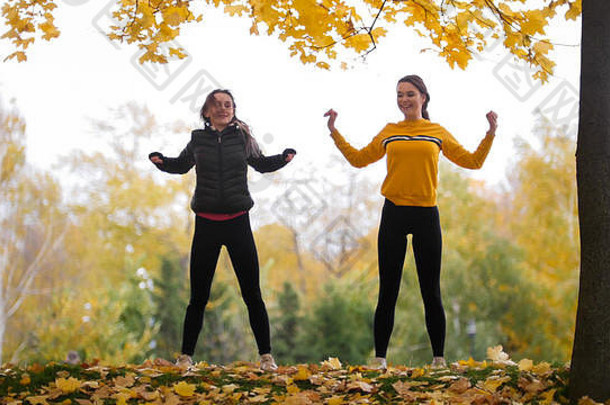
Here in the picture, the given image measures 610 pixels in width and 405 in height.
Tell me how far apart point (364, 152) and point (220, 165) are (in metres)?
1.03

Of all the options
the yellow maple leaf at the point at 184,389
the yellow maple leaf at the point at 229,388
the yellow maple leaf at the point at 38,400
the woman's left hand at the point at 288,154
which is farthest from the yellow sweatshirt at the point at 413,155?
the yellow maple leaf at the point at 38,400

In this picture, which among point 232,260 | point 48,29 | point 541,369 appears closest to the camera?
point 541,369

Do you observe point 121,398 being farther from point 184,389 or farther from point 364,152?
point 364,152

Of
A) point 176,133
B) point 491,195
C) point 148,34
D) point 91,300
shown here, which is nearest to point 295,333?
point 91,300

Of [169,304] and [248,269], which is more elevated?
[248,269]

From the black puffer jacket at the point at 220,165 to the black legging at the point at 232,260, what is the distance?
0.12 meters

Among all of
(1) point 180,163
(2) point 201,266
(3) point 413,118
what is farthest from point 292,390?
(3) point 413,118

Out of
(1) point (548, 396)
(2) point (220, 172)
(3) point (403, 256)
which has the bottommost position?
(1) point (548, 396)

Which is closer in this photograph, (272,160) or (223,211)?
(223,211)

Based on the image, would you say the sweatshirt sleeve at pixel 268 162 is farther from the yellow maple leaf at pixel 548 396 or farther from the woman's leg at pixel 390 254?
the yellow maple leaf at pixel 548 396

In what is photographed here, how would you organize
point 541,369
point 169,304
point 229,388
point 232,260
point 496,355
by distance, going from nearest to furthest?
point 229,388 < point 541,369 < point 232,260 < point 496,355 < point 169,304

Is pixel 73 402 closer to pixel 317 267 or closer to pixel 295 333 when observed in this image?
pixel 295 333

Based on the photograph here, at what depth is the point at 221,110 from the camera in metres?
4.62

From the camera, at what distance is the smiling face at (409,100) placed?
4.51 meters
